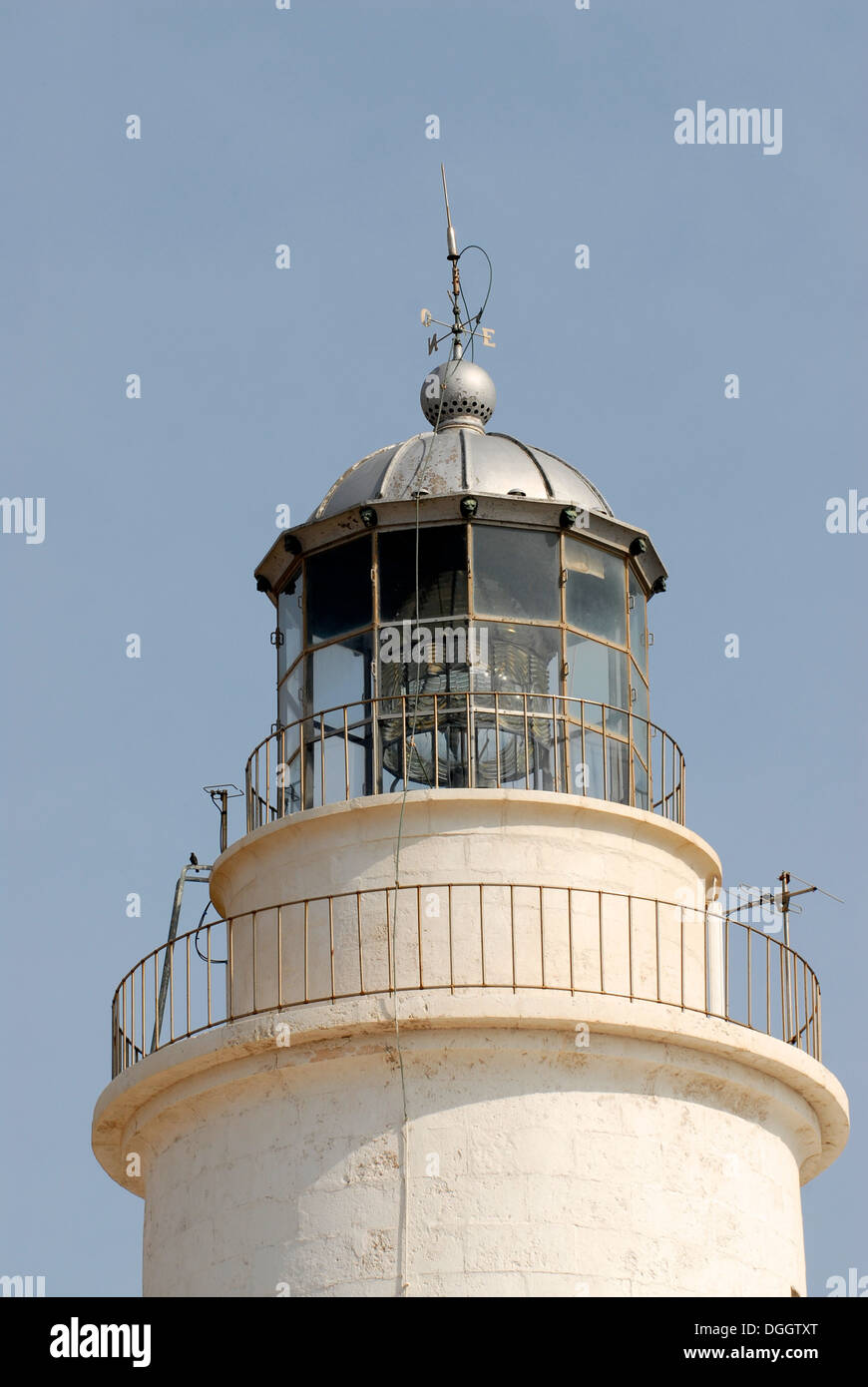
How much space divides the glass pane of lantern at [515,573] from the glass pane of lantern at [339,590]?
0.94m

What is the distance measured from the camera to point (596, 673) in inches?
1013

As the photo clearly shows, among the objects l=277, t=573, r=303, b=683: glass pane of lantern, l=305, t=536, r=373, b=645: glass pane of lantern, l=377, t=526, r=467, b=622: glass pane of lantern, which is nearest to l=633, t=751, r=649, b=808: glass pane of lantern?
l=377, t=526, r=467, b=622: glass pane of lantern

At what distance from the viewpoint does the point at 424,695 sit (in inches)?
967

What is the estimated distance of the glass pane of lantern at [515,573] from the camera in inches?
997

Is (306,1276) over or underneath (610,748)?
underneath

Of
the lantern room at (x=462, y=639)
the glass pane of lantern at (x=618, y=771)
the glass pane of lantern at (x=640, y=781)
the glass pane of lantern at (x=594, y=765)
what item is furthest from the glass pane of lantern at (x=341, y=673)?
the glass pane of lantern at (x=640, y=781)

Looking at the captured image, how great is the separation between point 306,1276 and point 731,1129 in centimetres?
346

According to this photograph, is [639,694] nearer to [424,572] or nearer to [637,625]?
[637,625]

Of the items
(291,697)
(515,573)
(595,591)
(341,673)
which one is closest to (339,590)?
(341,673)

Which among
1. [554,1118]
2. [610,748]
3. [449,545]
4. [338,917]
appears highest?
[449,545]

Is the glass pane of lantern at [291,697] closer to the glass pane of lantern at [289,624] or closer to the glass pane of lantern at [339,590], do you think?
the glass pane of lantern at [289,624]
